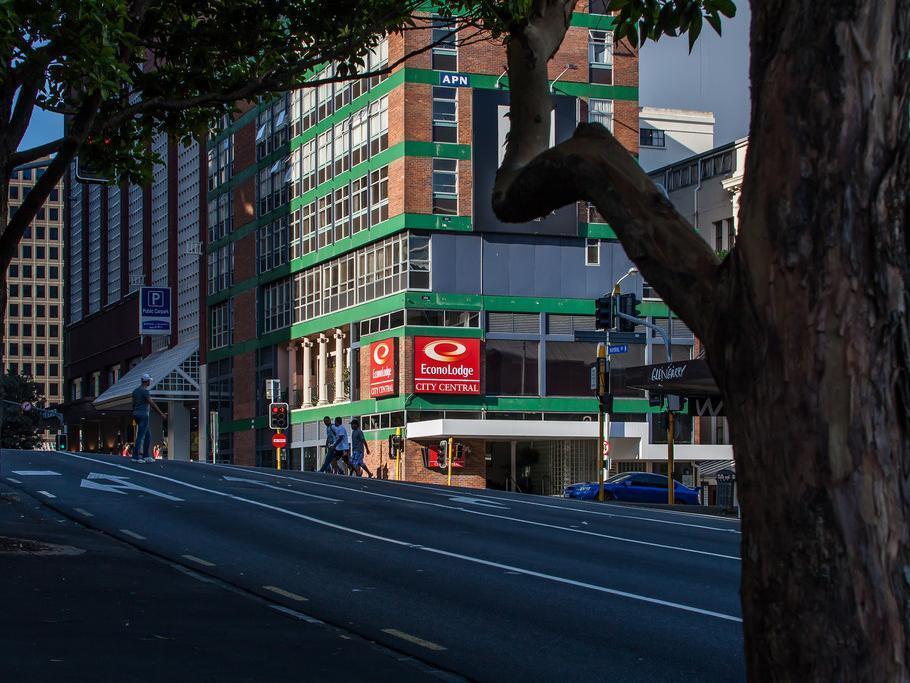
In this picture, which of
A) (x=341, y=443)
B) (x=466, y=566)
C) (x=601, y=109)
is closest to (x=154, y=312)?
(x=601, y=109)

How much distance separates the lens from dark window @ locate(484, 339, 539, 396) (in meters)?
57.3

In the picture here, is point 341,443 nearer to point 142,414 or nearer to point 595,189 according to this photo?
point 142,414

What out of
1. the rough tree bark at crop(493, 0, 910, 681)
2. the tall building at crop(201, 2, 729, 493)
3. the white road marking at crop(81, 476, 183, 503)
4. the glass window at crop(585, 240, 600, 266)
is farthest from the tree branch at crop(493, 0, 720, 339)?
the glass window at crop(585, 240, 600, 266)

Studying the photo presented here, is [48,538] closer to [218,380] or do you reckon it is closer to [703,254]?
[703,254]

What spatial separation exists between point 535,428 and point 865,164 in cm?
5352

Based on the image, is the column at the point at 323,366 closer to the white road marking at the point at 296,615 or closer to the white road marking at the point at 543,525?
the white road marking at the point at 543,525

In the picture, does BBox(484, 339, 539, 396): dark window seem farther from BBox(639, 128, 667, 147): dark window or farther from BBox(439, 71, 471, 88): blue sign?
BBox(639, 128, 667, 147): dark window

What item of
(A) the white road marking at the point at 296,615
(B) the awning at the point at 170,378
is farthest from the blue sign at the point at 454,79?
(A) the white road marking at the point at 296,615

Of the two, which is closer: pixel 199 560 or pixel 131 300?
pixel 199 560

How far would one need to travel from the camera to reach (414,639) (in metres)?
9.25

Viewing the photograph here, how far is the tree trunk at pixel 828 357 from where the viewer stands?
3670mm

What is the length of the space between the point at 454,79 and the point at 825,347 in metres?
54.3

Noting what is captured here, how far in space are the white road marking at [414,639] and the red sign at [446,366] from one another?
4608 cm

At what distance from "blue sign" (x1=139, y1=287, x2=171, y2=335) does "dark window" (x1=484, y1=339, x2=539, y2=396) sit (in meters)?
18.8
